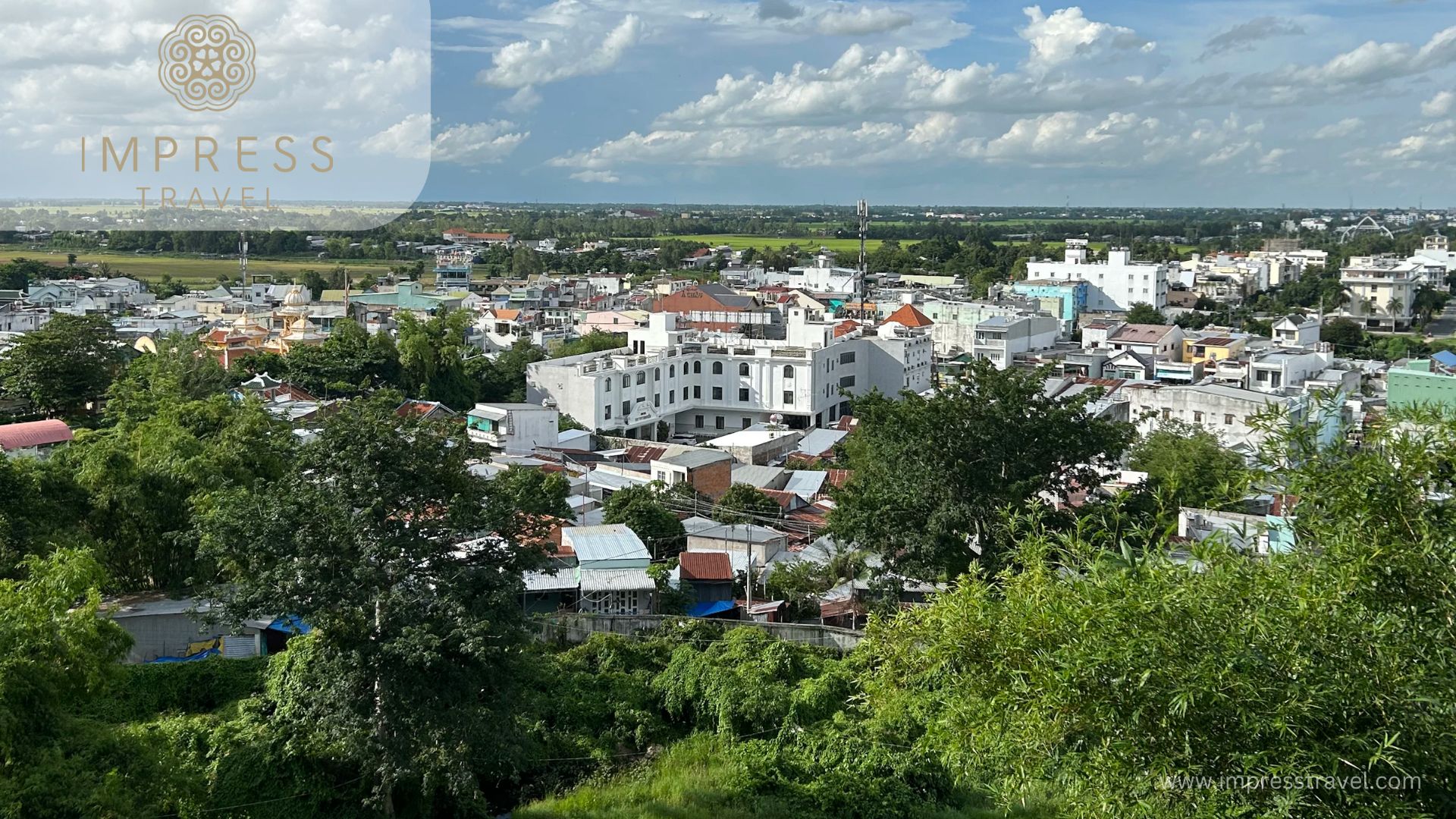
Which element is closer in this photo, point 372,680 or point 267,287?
point 372,680

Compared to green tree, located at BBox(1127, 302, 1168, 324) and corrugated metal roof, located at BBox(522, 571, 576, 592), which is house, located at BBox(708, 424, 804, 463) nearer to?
corrugated metal roof, located at BBox(522, 571, 576, 592)

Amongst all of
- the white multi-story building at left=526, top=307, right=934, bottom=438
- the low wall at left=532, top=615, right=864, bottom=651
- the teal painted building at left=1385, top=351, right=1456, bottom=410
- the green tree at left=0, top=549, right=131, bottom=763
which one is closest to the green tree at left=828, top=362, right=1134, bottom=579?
the low wall at left=532, top=615, right=864, bottom=651

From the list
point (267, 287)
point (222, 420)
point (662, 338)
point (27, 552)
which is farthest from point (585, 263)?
point (27, 552)

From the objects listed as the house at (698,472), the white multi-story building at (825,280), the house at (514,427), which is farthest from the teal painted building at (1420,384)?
the white multi-story building at (825,280)

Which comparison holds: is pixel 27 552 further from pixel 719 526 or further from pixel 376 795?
pixel 719 526

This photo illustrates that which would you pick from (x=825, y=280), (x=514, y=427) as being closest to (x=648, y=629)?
(x=514, y=427)

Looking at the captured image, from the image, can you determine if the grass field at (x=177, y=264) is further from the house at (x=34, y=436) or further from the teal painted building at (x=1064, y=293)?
the house at (x=34, y=436)

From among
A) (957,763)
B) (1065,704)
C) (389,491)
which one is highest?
(389,491)
